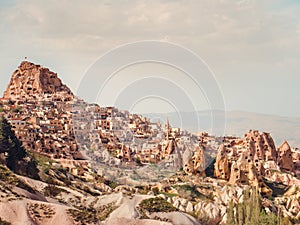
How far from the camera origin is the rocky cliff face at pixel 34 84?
93.2 m

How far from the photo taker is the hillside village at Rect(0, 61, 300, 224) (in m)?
55.6

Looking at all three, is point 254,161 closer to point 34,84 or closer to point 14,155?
point 14,155

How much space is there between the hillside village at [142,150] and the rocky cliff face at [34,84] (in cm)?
55

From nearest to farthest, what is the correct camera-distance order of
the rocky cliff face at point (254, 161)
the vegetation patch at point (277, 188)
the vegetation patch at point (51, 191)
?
the vegetation patch at point (51, 191) → the rocky cliff face at point (254, 161) → the vegetation patch at point (277, 188)

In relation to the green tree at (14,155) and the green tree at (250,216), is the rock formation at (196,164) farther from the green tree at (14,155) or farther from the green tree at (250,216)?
the green tree at (14,155)

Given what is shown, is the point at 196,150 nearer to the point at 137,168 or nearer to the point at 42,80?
the point at 137,168

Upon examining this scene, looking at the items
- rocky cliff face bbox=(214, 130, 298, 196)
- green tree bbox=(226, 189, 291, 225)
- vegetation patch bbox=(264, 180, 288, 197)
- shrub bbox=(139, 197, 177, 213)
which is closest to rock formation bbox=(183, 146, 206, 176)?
rocky cliff face bbox=(214, 130, 298, 196)

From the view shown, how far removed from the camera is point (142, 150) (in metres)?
67.8

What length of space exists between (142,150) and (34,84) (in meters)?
34.4

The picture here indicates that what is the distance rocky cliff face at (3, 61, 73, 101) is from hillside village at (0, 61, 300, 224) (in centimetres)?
55

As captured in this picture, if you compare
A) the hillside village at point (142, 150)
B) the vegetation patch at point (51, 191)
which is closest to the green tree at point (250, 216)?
the hillside village at point (142, 150)

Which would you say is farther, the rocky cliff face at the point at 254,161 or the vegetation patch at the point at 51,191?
the rocky cliff face at the point at 254,161

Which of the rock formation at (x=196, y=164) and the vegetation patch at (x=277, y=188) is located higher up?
the rock formation at (x=196, y=164)

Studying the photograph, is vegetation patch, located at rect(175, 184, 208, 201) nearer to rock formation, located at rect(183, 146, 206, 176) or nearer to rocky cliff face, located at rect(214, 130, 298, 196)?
rock formation, located at rect(183, 146, 206, 176)
